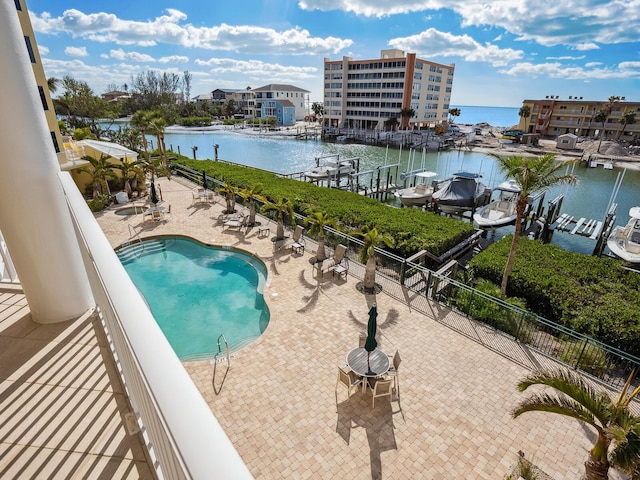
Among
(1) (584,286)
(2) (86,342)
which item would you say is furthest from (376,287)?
(2) (86,342)

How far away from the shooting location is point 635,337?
10133 mm

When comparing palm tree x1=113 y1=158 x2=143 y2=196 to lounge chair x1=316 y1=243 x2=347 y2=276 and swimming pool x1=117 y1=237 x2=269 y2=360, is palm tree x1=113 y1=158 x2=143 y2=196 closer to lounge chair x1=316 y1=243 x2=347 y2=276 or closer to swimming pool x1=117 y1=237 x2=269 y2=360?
swimming pool x1=117 y1=237 x2=269 y2=360

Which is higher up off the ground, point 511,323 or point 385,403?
point 511,323

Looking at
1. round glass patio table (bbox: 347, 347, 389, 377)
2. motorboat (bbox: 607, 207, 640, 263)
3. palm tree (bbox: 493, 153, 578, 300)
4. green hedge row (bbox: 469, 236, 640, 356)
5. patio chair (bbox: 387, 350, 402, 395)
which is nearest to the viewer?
round glass patio table (bbox: 347, 347, 389, 377)

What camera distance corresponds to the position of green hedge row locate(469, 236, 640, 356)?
10695mm

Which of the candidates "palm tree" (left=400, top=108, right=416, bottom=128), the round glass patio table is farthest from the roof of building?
the round glass patio table

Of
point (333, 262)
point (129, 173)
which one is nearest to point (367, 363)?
point (333, 262)

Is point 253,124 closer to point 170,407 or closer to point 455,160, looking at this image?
point 455,160

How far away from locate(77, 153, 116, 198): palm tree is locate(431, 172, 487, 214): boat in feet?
74.8

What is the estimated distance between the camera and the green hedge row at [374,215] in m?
16.0

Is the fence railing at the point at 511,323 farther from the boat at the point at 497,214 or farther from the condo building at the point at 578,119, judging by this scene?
the condo building at the point at 578,119

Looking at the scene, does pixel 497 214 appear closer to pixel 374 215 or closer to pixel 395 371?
pixel 374 215

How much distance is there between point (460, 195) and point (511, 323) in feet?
58.5

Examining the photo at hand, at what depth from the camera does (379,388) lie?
7.80 m
